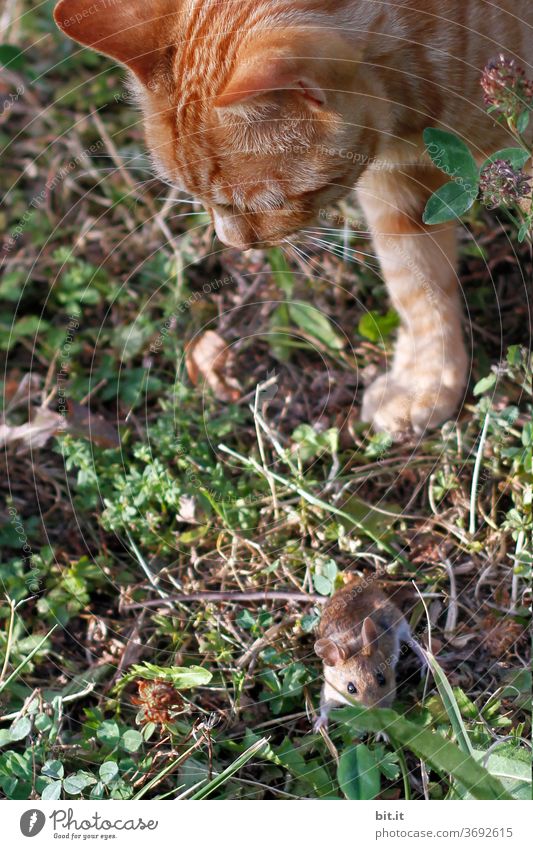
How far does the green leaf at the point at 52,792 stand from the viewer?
1593 millimetres

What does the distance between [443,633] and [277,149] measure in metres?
1.11

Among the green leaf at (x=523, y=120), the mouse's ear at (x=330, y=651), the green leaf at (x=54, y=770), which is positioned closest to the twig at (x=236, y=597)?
the mouse's ear at (x=330, y=651)

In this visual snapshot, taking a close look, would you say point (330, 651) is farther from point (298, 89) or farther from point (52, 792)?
point (298, 89)

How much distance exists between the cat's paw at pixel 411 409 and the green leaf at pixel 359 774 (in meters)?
0.85

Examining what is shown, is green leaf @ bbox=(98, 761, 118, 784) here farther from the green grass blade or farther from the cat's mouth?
the cat's mouth

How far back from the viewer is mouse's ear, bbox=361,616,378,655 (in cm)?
163

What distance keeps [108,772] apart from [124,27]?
150 cm

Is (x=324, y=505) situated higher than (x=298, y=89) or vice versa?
(x=298, y=89)

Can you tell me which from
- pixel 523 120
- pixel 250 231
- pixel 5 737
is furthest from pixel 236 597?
pixel 523 120

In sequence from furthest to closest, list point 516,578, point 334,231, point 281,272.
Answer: point 281,272
point 334,231
point 516,578

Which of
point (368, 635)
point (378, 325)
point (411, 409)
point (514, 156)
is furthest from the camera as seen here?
point (378, 325)

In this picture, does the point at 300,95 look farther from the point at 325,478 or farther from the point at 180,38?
the point at 325,478

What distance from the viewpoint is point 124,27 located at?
1.57 m

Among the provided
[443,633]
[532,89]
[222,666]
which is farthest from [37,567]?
[532,89]
